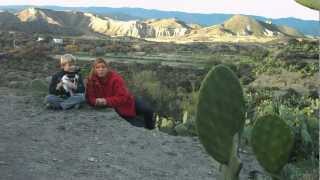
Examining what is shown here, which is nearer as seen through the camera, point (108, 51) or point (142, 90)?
point (142, 90)

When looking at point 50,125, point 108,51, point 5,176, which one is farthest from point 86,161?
point 108,51

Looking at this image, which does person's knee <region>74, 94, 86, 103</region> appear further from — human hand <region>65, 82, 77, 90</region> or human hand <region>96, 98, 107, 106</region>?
human hand <region>96, 98, 107, 106</region>

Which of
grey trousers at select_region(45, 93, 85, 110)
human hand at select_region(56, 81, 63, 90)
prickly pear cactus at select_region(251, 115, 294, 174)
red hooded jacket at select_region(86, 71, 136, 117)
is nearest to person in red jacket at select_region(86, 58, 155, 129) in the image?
red hooded jacket at select_region(86, 71, 136, 117)

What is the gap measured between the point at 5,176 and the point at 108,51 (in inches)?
1996

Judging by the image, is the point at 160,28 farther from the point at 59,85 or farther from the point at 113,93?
the point at 113,93

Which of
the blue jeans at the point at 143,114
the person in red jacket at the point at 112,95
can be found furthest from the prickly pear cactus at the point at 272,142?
the blue jeans at the point at 143,114

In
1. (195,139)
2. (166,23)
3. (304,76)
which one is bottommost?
(166,23)

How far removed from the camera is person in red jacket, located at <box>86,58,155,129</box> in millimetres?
8547

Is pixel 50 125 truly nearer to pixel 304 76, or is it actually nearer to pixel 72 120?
pixel 72 120

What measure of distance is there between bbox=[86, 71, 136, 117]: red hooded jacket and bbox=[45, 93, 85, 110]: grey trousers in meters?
0.12

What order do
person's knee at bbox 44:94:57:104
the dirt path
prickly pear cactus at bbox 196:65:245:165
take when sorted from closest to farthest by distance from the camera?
1. prickly pear cactus at bbox 196:65:245:165
2. the dirt path
3. person's knee at bbox 44:94:57:104

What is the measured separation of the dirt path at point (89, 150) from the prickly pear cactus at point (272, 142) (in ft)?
12.7

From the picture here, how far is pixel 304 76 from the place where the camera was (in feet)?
98.3

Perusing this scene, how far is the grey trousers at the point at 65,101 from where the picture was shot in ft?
29.6
